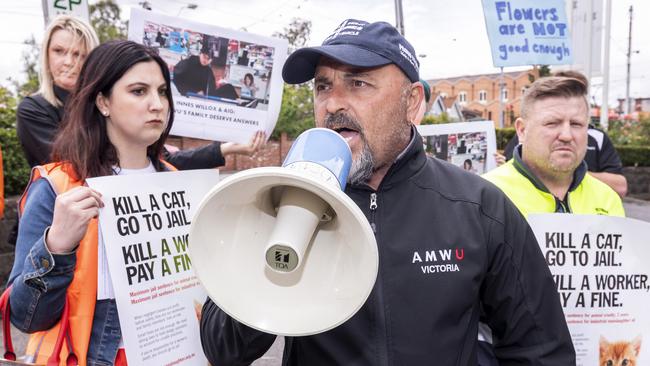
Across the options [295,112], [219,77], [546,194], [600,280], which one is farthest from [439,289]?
[295,112]

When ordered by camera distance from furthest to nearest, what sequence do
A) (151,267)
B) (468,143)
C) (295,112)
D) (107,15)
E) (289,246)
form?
(107,15) → (295,112) → (468,143) → (151,267) → (289,246)

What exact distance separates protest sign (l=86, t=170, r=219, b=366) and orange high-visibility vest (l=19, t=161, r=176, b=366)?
0.11 feet

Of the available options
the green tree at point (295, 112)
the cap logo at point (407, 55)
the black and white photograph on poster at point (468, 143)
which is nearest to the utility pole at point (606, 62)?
the green tree at point (295, 112)

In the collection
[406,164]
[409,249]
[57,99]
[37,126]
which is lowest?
[409,249]

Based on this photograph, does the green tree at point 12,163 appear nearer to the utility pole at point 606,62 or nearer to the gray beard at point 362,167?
the gray beard at point 362,167

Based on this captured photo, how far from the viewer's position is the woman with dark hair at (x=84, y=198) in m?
1.55

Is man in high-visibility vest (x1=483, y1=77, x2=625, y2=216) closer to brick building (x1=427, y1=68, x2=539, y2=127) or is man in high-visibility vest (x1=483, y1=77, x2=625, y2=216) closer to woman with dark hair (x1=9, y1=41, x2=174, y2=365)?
woman with dark hair (x1=9, y1=41, x2=174, y2=365)

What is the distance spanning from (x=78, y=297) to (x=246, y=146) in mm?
1410

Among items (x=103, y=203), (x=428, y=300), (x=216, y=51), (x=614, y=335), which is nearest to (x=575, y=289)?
(x=614, y=335)

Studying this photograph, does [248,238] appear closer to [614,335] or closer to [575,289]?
[575,289]

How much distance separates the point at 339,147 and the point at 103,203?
0.88 m

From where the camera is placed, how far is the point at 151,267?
1781 millimetres

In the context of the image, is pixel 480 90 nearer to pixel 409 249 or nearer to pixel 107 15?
pixel 107 15

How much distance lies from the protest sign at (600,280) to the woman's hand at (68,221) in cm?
148
